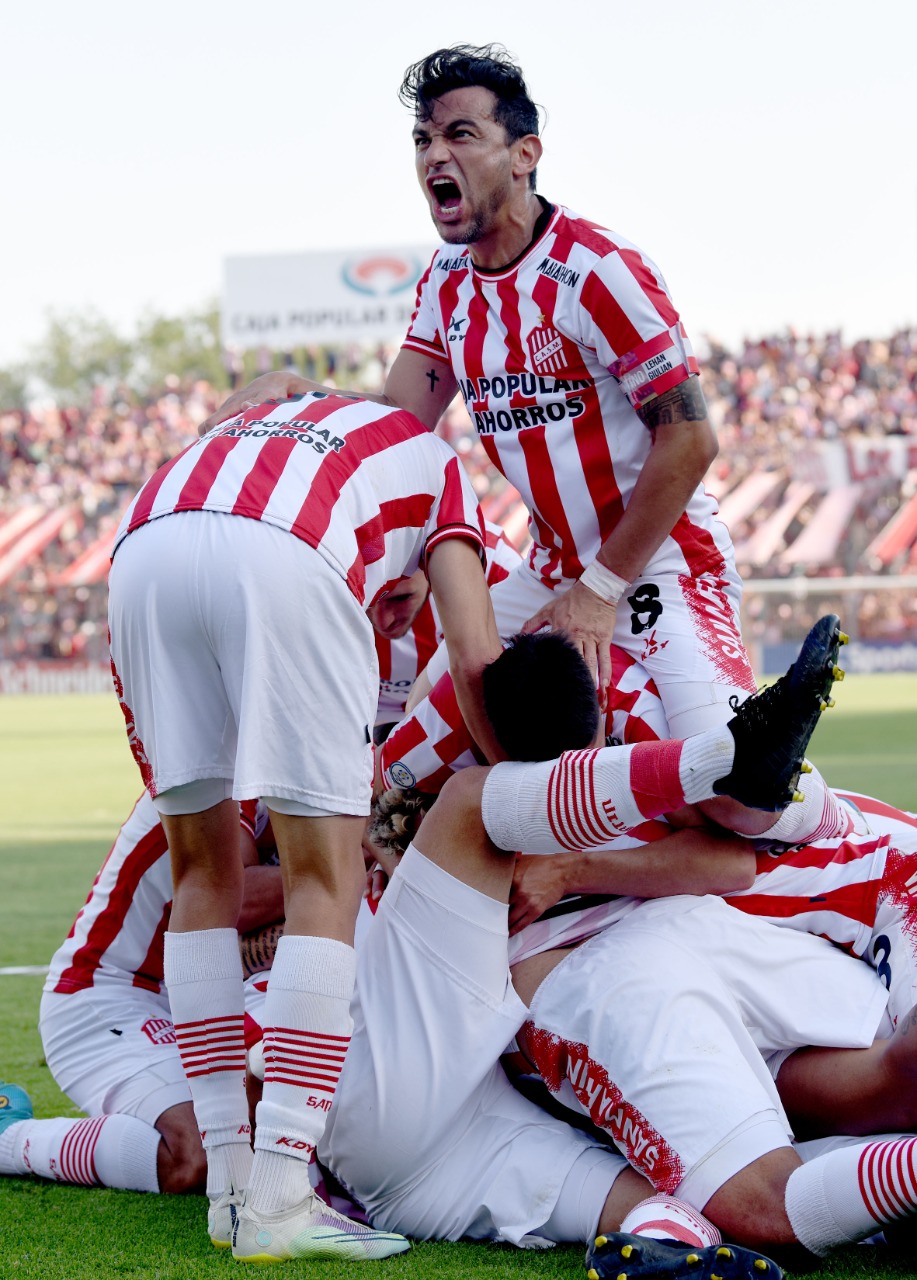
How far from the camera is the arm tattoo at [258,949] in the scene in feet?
11.8

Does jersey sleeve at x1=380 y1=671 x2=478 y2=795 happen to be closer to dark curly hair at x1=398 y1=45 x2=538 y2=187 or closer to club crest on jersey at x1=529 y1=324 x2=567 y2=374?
club crest on jersey at x1=529 y1=324 x2=567 y2=374

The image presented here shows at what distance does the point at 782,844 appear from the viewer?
3.22m

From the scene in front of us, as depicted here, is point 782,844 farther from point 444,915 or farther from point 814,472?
point 814,472

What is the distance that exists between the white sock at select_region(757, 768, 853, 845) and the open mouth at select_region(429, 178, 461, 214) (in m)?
1.64

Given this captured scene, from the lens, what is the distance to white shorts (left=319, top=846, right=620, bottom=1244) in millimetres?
2666

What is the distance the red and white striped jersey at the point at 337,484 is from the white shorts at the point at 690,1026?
2.89 ft

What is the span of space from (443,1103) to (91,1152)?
91 cm

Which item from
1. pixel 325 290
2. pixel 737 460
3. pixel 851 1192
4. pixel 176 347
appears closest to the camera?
pixel 851 1192

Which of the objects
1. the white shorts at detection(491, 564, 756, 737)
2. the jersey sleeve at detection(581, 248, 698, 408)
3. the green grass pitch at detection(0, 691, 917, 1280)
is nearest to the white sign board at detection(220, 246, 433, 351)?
the green grass pitch at detection(0, 691, 917, 1280)

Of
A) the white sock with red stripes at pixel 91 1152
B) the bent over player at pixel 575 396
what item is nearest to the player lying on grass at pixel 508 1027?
the white sock with red stripes at pixel 91 1152

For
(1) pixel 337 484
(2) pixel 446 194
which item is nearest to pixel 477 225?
(2) pixel 446 194

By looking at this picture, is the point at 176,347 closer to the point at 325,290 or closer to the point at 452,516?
the point at 325,290

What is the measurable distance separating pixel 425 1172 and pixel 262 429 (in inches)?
58.8

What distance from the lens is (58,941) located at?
5.95 m
